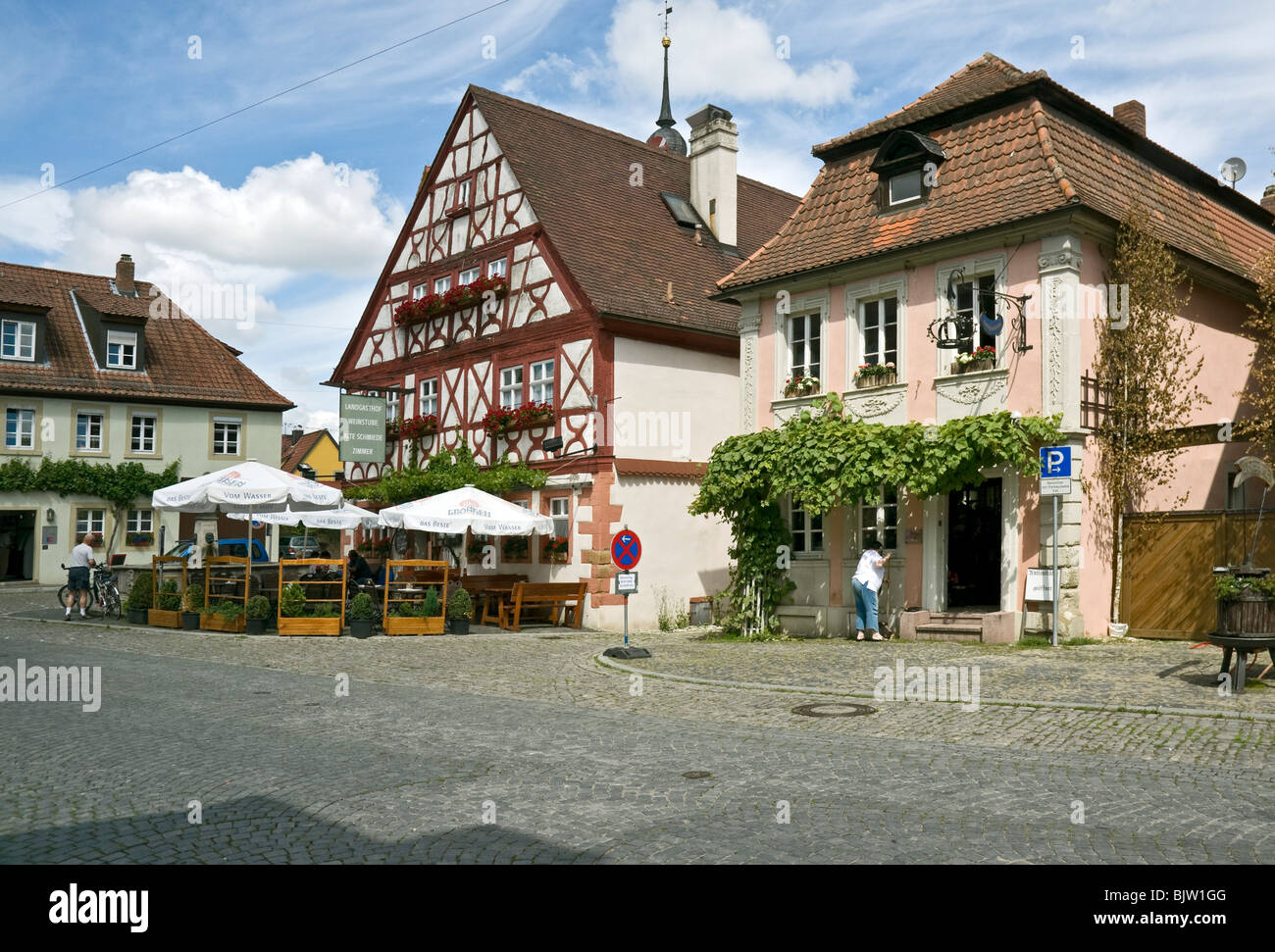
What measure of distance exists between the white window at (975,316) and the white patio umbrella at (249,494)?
11.6 meters

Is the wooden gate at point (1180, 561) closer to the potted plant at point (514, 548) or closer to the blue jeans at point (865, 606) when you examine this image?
the blue jeans at point (865, 606)

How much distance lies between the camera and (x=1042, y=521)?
16.7m

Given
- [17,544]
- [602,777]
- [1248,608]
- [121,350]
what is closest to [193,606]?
[602,777]

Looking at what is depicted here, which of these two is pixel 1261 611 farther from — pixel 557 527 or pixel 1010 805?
pixel 557 527

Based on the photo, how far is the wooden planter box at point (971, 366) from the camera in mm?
17594

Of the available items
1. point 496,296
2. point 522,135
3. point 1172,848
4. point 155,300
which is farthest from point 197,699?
point 155,300

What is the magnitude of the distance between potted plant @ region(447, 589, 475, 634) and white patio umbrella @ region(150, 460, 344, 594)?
9.88ft

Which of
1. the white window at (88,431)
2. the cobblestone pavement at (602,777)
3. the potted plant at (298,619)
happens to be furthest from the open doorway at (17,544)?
the cobblestone pavement at (602,777)

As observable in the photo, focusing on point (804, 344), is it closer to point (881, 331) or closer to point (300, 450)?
point (881, 331)

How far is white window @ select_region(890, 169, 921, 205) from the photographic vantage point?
19516mm

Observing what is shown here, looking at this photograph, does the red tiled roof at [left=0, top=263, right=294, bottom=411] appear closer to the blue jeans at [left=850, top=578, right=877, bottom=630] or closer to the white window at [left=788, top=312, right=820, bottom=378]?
the white window at [left=788, top=312, right=820, bottom=378]

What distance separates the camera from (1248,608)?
11336mm

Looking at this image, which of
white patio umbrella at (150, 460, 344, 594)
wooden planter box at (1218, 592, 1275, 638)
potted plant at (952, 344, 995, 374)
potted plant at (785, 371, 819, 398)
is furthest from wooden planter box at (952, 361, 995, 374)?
white patio umbrella at (150, 460, 344, 594)

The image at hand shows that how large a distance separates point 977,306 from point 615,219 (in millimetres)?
11397
